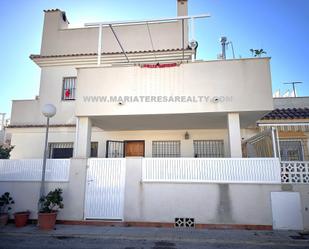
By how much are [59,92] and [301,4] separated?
1566cm

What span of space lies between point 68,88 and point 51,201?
8612mm

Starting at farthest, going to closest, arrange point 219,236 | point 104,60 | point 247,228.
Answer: point 104,60 < point 247,228 < point 219,236

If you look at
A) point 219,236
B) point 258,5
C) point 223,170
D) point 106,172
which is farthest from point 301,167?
point 258,5

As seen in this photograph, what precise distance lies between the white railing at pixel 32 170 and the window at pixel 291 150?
1256 centimetres

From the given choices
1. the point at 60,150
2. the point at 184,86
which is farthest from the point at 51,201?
the point at 184,86

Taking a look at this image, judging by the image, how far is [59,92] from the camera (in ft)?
49.5

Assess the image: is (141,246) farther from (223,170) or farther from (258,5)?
(258,5)

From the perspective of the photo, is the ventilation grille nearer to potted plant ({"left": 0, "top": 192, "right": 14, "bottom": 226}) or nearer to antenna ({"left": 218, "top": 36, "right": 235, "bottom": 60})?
potted plant ({"left": 0, "top": 192, "right": 14, "bottom": 226})

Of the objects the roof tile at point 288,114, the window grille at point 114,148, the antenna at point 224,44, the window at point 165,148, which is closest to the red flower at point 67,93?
the window grille at point 114,148

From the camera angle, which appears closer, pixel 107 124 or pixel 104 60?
pixel 107 124

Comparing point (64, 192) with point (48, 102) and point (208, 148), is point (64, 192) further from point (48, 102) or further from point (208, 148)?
point (208, 148)

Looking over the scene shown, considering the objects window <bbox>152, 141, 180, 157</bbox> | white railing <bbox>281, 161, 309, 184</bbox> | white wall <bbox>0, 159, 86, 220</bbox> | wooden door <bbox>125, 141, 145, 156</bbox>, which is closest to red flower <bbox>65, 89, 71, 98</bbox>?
wooden door <bbox>125, 141, 145, 156</bbox>

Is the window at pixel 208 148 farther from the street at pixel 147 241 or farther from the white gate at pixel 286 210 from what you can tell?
the street at pixel 147 241

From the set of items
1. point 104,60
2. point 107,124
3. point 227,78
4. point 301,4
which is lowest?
point 107,124
